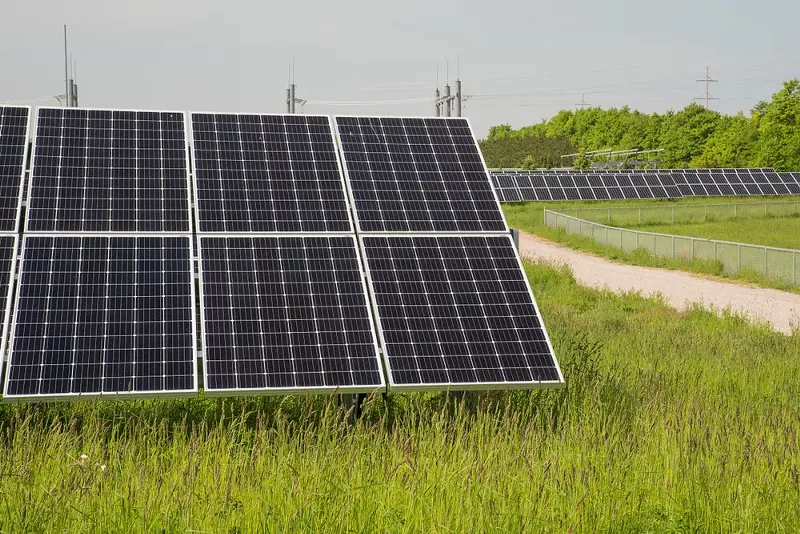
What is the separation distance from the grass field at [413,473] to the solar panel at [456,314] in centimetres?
56

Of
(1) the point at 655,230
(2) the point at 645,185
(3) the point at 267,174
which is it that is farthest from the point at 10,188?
(2) the point at 645,185

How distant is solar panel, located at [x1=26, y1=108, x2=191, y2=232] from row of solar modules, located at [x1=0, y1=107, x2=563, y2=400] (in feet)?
0.08

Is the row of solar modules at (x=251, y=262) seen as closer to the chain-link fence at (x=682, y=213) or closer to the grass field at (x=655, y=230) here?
the grass field at (x=655, y=230)

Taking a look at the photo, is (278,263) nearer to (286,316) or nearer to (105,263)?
(286,316)

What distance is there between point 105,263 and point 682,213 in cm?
5098

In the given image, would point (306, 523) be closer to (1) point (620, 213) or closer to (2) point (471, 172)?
(2) point (471, 172)

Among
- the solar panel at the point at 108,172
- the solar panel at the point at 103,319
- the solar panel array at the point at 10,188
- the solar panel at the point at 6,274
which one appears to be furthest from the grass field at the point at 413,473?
the solar panel at the point at 108,172

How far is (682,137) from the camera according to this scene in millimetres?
118125

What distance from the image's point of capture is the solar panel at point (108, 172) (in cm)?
1069

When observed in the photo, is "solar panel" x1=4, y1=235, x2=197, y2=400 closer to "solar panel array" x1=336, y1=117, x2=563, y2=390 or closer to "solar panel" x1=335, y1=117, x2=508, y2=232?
"solar panel array" x1=336, y1=117, x2=563, y2=390

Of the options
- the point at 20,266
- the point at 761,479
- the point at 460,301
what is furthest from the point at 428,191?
the point at 761,479

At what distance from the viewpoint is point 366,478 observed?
7340 millimetres

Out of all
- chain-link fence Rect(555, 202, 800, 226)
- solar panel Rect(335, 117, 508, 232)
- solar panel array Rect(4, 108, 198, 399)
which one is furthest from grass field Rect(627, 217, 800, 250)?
solar panel array Rect(4, 108, 198, 399)

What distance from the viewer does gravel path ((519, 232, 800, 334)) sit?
26000mm
